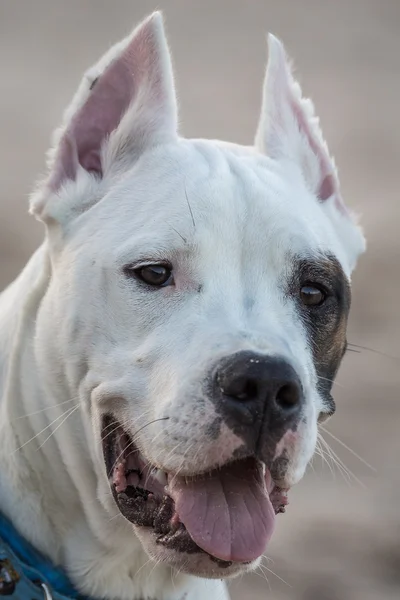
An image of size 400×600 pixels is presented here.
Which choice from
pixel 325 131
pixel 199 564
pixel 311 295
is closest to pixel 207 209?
pixel 311 295

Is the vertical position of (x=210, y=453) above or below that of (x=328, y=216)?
below

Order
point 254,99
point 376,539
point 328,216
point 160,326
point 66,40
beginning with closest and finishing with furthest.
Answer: point 160,326
point 328,216
point 376,539
point 254,99
point 66,40

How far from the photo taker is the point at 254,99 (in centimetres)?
1135

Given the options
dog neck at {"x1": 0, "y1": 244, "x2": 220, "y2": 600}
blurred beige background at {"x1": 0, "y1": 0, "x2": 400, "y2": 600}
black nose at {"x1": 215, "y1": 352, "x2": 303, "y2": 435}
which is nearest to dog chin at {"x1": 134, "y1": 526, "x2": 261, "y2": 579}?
dog neck at {"x1": 0, "y1": 244, "x2": 220, "y2": 600}

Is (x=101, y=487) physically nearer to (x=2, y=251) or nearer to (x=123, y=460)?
(x=123, y=460)

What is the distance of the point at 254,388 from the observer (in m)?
3.01

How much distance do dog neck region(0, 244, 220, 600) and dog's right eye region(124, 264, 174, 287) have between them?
35cm

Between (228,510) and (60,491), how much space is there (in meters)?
0.56

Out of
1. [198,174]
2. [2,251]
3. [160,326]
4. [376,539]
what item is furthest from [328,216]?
[2,251]

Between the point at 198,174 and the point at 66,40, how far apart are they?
9.18 m

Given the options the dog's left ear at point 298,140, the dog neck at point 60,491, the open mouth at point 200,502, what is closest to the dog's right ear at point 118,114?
the dog's left ear at point 298,140

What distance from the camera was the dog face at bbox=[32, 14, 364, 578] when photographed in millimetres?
3104

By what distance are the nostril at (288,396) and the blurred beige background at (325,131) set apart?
8.25 feet

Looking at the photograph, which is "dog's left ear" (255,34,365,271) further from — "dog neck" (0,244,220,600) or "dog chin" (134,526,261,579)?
"dog chin" (134,526,261,579)
